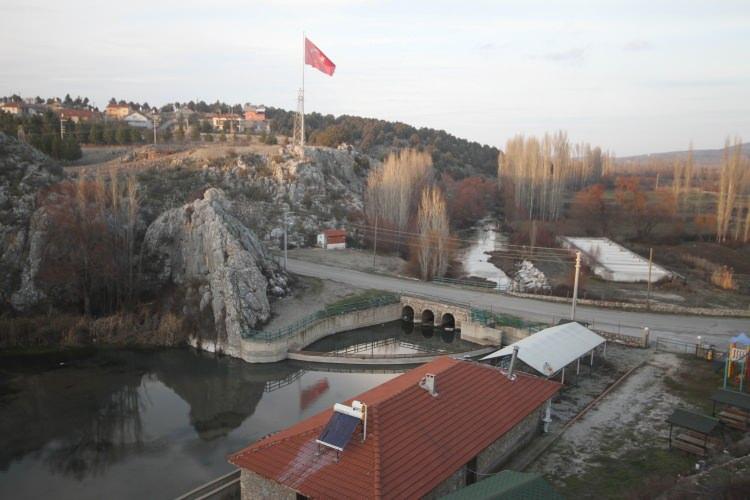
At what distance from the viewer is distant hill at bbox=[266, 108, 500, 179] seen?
114188 millimetres

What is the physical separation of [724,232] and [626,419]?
51.4m

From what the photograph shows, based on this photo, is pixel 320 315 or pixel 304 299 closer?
pixel 320 315

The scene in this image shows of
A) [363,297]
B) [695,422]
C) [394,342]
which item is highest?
[695,422]

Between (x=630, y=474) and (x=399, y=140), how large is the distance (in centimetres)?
11329

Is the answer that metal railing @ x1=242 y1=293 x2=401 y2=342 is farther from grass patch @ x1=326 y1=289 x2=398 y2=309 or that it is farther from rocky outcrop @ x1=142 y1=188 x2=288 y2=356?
rocky outcrop @ x1=142 y1=188 x2=288 y2=356

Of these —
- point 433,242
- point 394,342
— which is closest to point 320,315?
point 394,342

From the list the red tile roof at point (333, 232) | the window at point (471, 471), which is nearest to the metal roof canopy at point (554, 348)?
the window at point (471, 471)

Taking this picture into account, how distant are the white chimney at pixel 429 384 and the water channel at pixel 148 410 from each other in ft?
26.6

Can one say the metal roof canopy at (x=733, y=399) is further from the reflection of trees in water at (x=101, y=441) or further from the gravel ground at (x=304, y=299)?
the gravel ground at (x=304, y=299)

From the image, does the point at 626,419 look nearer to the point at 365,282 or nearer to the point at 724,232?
the point at 365,282

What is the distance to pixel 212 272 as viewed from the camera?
34031 mm

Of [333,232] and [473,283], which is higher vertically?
[333,232]

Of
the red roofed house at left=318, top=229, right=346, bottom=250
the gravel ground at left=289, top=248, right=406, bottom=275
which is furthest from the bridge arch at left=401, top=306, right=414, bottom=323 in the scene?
the red roofed house at left=318, top=229, right=346, bottom=250

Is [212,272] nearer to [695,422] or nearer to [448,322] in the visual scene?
[448,322]
